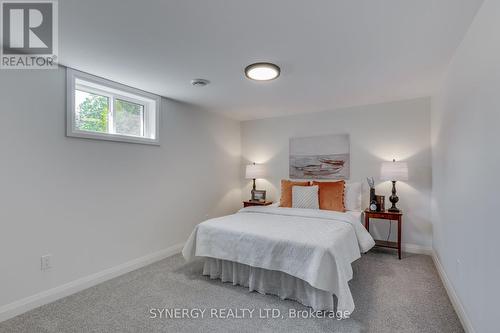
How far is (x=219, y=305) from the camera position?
2.22m

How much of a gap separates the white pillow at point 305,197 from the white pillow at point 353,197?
46cm

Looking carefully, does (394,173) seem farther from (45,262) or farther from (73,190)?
(45,262)

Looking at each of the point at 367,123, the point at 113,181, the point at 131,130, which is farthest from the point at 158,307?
the point at 367,123

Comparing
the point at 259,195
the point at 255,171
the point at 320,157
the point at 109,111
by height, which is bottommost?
the point at 259,195

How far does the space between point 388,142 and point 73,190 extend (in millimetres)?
4010

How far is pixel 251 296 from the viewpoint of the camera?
7.82 ft

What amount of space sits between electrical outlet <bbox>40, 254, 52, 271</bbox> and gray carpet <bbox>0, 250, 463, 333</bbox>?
1.09ft

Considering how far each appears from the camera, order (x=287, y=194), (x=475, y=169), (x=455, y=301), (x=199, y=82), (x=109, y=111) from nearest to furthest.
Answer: (x=475, y=169) < (x=455, y=301) < (x=199, y=82) < (x=109, y=111) < (x=287, y=194)

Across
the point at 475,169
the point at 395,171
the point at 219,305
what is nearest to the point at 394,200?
the point at 395,171

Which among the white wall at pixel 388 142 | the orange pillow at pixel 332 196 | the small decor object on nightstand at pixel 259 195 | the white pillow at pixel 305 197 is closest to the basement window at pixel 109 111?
the small decor object on nightstand at pixel 259 195

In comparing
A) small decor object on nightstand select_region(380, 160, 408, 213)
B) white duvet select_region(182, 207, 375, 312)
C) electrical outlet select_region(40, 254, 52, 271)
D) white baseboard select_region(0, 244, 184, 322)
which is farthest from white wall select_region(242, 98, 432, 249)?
electrical outlet select_region(40, 254, 52, 271)

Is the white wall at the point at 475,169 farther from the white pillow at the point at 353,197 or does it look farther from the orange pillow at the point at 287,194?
the orange pillow at the point at 287,194

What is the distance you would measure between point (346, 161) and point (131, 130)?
3.15m

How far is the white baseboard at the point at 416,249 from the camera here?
3.48 meters
